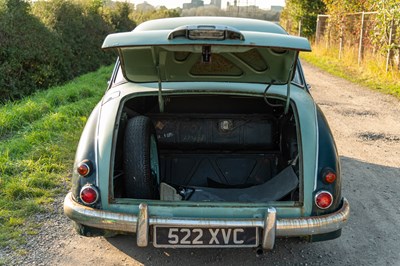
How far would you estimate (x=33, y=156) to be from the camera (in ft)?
18.7

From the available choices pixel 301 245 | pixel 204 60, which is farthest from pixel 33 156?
pixel 301 245

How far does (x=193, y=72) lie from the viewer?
4086 mm

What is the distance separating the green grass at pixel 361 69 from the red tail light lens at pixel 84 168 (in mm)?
9775

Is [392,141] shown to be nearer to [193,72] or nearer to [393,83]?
[193,72]

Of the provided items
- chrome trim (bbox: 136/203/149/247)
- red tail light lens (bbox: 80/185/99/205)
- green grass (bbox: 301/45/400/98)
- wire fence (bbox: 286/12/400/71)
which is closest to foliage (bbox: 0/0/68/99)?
red tail light lens (bbox: 80/185/99/205)

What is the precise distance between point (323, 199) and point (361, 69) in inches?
540

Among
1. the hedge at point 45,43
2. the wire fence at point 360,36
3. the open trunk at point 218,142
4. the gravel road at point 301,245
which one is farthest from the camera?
the wire fence at point 360,36

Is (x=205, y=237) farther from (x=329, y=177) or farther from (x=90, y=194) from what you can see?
(x=329, y=177)

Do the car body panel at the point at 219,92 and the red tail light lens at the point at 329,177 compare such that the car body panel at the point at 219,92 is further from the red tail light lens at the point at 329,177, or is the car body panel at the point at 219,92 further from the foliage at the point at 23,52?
the foliage at the point at 23,52

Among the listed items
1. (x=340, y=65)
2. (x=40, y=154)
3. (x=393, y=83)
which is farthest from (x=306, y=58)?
(x=40, y=154)

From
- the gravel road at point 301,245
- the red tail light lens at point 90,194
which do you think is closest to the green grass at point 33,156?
the gravel road at point 301,245

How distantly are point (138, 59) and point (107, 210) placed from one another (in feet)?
4.50

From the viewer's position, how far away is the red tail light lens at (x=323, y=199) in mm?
3186

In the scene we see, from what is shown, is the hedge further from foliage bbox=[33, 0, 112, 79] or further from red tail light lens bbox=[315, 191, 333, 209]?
red tail light lens bbox=[315, 191, 333, 209]
